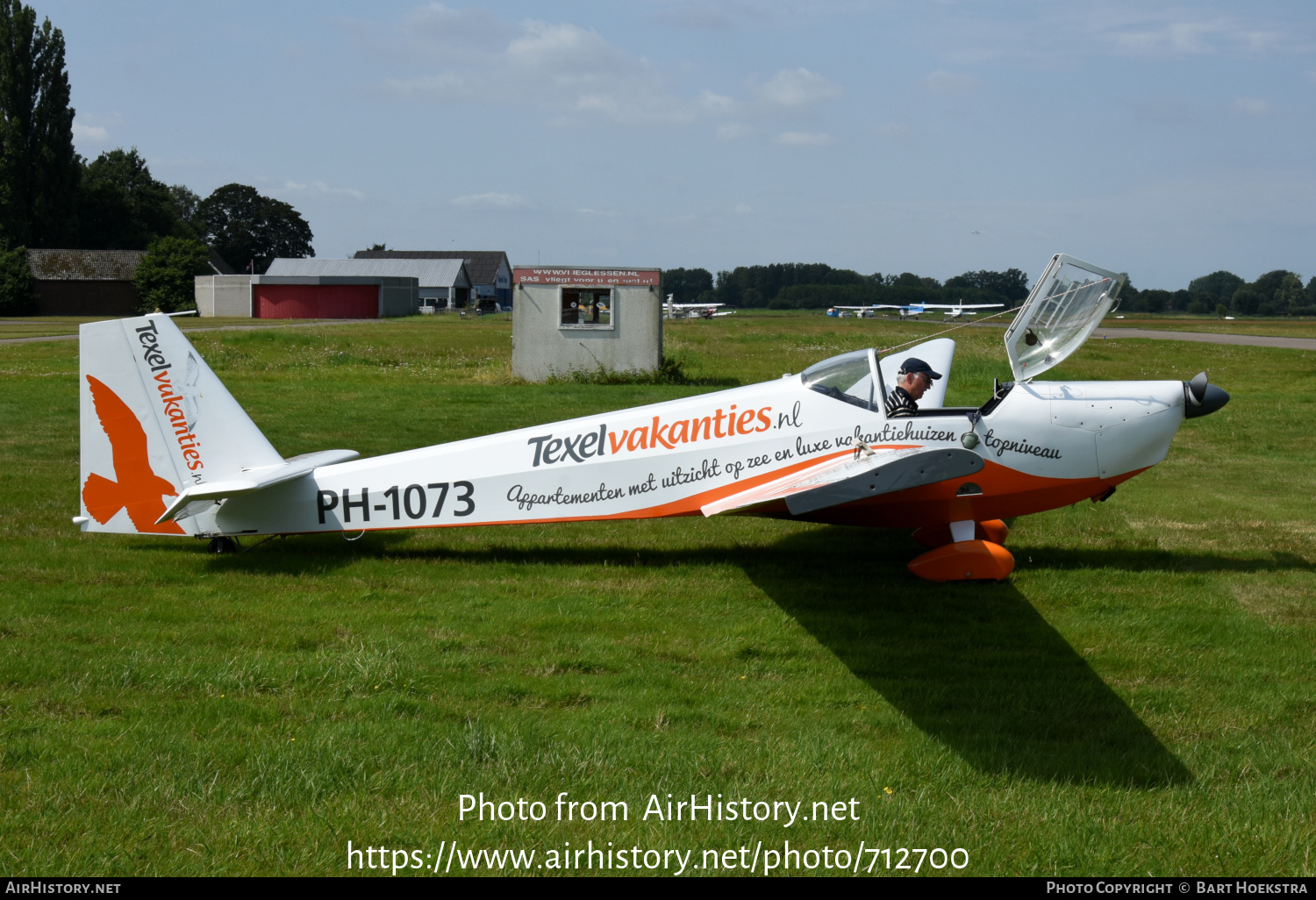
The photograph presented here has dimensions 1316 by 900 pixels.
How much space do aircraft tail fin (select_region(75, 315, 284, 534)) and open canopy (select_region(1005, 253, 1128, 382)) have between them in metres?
6.41

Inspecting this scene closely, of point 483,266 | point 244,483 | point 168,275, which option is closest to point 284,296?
point 168,275

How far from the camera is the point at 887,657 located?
630cm

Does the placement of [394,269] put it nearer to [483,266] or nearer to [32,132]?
[483,266]

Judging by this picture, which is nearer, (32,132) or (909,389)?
(909,389)

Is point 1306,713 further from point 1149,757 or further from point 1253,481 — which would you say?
point 1253,481

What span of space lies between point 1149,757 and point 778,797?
1.97m

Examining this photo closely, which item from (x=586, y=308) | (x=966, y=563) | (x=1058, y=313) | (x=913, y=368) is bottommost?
(x=966, y=563)

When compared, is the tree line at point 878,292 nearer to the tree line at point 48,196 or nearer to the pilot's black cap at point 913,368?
the tree line at point 48,196

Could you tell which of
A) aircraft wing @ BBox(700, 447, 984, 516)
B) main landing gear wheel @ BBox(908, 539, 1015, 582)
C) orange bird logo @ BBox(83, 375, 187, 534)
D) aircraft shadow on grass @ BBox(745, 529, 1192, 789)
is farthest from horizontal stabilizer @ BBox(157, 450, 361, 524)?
main landing gear wheel @ BBox(908, 539, 1015, 582)

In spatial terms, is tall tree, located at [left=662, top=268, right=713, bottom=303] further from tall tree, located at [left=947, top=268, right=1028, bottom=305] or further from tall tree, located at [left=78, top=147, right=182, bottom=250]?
tall tree, located at [left=947, top=268, right=1028, bottom=305]

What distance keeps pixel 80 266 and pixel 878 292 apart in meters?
102

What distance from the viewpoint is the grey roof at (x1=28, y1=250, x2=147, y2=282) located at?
71.4m

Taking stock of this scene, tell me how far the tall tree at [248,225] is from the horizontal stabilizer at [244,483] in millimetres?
125879

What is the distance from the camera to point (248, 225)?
12588 cm
